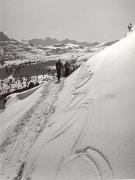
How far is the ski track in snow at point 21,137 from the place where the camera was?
1020 cm

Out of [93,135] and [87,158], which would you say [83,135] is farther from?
[87,158]

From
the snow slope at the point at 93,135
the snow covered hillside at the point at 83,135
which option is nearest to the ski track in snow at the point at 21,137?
the snow covered hillside at the point at 83,135

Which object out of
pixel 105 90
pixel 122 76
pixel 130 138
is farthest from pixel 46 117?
pixel 130 138

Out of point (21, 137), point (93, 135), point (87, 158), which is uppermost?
point (93, 135)

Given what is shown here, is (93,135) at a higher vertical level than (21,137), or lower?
higher

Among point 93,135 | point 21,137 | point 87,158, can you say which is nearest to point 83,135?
point 93,135

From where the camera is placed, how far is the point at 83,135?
9219 millimetres

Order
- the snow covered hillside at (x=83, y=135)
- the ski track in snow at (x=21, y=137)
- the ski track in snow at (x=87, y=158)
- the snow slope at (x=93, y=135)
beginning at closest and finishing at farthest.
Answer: the ski track in snow at (x=87, y=158), the snow slope at (x=93, y=135), the snow covered hillside at (x=83, y=135), the ski track in snow at (x=21, y=137)

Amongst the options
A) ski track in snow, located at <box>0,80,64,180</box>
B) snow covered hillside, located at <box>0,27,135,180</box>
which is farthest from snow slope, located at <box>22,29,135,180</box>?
ski track in snow, located at <box>0,80,64,180</box>

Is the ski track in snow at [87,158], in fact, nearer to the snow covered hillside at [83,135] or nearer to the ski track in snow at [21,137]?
the snow covered hillside at [83,135]

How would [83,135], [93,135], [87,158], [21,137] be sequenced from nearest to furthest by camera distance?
[87,158] < [93,135] < [83,135] < [21,137]

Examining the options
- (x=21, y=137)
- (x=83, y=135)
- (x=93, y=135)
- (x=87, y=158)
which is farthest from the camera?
(x=21, y=137)

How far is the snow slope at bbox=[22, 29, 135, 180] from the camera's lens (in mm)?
7480

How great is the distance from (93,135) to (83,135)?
526 millimetres
